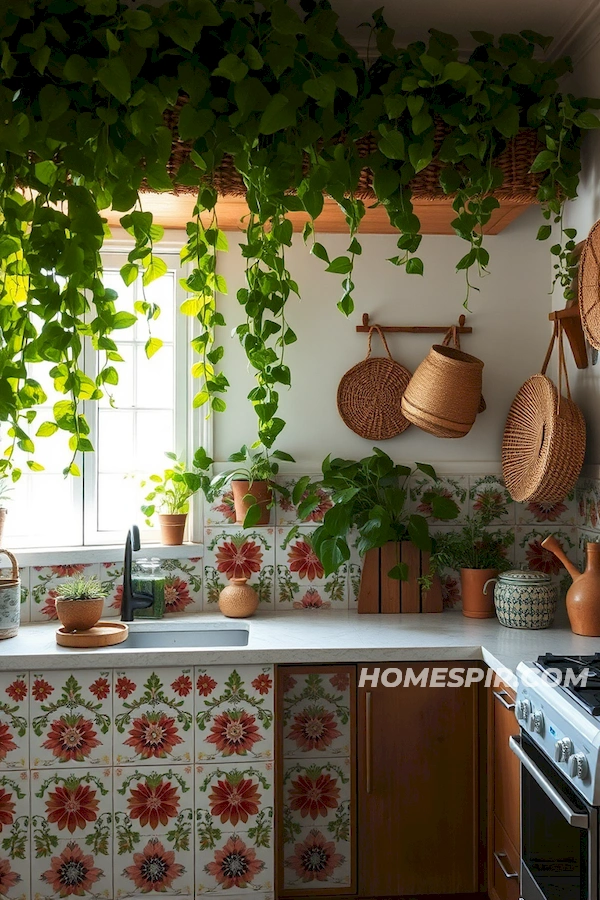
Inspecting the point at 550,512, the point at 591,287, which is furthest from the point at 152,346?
the point at 550,512

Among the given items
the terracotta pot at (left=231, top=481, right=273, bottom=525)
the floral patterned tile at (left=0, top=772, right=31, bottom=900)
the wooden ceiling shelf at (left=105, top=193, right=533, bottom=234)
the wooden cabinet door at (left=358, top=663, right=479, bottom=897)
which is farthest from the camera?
the terracotta pot at (left=231, top=481, right=273, bottom=525)

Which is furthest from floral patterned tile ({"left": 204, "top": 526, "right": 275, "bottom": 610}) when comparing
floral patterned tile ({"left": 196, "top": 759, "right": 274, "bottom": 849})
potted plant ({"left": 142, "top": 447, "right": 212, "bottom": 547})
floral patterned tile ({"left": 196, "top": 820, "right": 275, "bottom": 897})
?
floral patterned tile ({"left": 196, "top": 820, "right": 275, "bottom": 897})

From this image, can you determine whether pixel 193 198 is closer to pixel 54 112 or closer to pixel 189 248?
pixel 189 248

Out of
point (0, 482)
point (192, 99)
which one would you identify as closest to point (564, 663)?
point (192, 99)

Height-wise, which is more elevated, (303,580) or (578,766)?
(303,580)

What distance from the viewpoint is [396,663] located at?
236cm

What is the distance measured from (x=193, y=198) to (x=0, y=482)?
1.15m

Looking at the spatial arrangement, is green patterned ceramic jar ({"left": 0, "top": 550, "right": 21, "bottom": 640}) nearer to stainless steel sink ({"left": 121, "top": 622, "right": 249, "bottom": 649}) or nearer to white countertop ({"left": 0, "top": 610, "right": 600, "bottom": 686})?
white countertop ({"left": 0, "top": 610, "right": 600, "bottom": 686})

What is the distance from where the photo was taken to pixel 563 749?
167cm

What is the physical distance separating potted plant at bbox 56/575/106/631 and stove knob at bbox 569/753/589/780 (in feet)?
4.80

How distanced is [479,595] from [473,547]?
192mm

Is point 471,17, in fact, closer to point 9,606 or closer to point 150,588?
point 150,588

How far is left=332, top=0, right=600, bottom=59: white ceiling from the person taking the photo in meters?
2.44

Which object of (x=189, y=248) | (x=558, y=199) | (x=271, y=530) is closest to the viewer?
(x=189, y=248)
